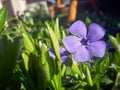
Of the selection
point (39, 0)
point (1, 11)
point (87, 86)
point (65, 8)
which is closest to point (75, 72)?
point (87, 86)

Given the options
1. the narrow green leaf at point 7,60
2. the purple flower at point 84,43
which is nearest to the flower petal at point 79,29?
the purple flower at point 84,43

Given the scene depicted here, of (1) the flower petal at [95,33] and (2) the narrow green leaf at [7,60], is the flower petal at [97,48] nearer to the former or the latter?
(1) the flower petal at [95,33]

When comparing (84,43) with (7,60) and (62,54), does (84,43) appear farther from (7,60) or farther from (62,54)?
(7,60)

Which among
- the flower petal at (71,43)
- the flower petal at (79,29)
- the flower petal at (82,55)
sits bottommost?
the flower petal at (82,55)

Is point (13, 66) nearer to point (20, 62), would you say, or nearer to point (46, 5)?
point (20, 62)

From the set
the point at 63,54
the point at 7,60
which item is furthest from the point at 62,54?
the point at 7,60

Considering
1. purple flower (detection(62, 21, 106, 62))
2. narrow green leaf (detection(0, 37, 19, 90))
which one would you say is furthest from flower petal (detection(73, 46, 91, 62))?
narrow green leaf (detection(0, 37, 19, 90))
